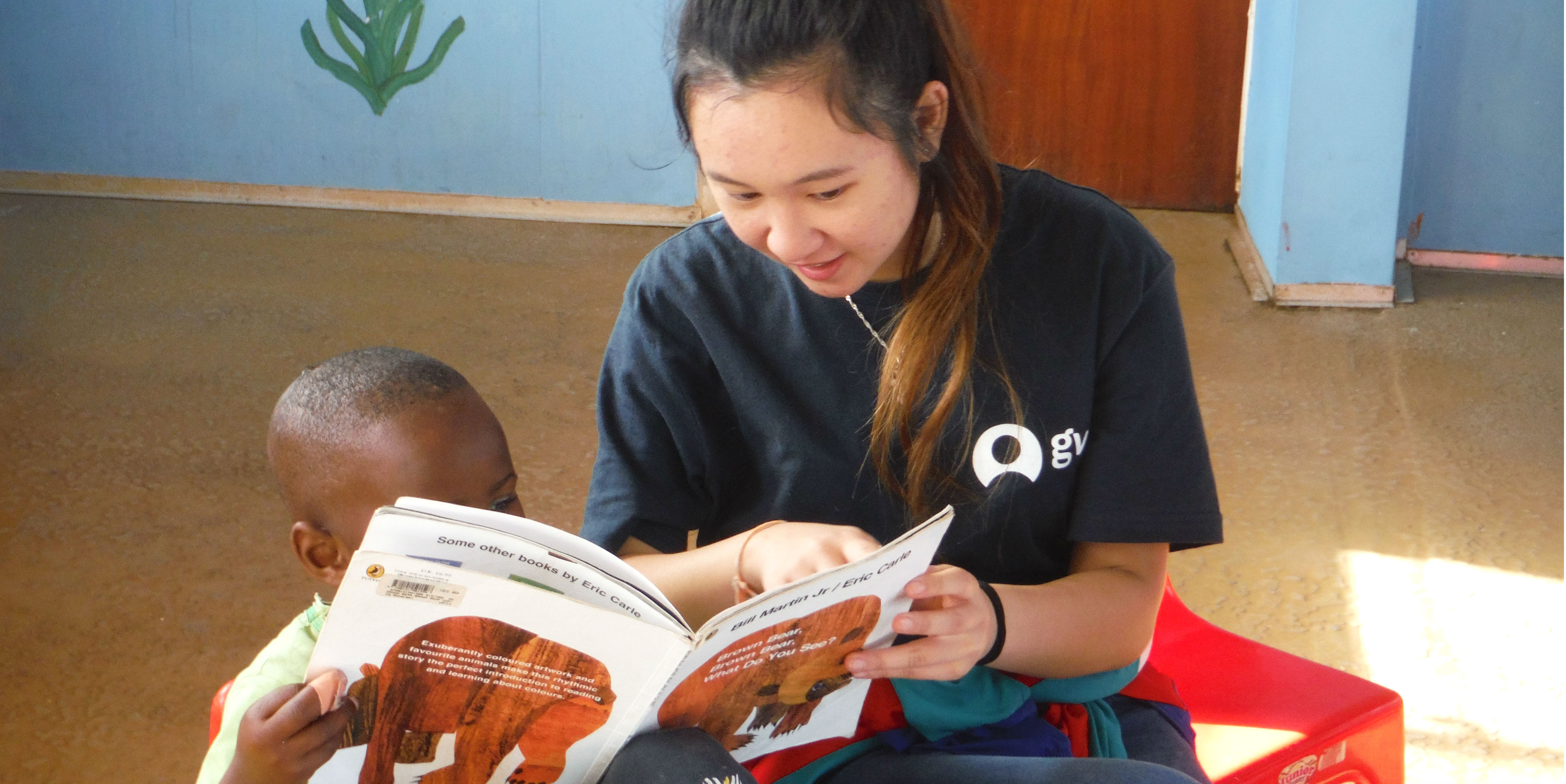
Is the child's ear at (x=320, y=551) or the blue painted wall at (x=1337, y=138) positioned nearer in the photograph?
Result: the child's ear at (x=320, y=551)

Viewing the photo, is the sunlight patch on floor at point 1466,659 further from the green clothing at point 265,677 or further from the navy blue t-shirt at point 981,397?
the green clothing at point 265,677

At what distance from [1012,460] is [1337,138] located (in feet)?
8.79

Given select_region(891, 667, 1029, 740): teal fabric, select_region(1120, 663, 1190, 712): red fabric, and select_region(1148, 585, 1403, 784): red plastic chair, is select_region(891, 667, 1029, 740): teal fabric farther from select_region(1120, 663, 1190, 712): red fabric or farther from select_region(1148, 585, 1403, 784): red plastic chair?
select_region(1148, 585, 1403, 784): red plastic chair

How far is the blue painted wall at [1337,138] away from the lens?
3.15 metres

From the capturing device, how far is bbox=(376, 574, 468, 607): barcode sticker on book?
0.68 meters

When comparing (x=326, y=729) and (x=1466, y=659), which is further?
(x=1466, y=659)

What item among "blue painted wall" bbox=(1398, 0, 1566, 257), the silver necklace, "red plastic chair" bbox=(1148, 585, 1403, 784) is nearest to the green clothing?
the silver necklace

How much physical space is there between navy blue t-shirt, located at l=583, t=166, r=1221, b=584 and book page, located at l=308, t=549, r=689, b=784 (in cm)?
25

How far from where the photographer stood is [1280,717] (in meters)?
1.11

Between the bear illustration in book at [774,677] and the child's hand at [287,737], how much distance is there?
198 millimetres

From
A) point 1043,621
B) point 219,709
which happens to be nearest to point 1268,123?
point 1043,621

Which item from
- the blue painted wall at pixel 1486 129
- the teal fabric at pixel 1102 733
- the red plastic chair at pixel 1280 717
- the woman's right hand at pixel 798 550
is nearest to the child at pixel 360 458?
the woman's right hand at pixel 798 550

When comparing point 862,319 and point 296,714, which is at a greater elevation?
point 862,319

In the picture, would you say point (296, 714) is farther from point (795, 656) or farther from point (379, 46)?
point (379, 46)
